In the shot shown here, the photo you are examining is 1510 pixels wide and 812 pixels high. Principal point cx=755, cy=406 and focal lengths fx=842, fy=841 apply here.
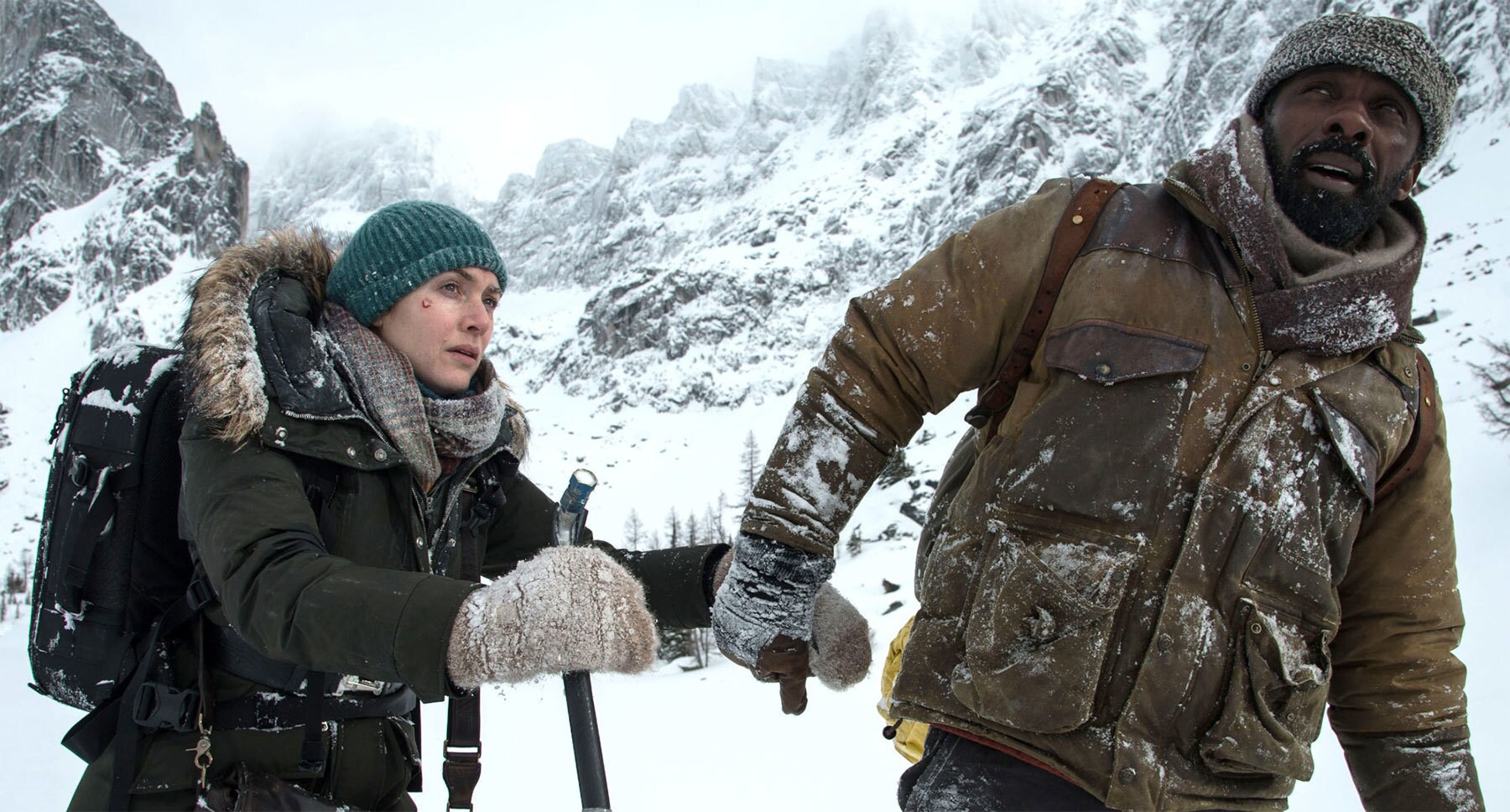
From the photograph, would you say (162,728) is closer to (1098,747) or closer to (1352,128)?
(1098,747)

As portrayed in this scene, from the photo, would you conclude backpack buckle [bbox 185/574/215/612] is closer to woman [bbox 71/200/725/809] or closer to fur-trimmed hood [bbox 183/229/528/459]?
woman [bbox 71/200/725/809]

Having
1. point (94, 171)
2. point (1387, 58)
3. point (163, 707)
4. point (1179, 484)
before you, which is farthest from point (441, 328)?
point (94, 171)

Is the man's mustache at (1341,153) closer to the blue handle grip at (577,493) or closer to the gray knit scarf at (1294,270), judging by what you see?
the gray knit scarf at (1294,270)

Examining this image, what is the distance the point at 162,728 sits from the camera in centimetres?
221

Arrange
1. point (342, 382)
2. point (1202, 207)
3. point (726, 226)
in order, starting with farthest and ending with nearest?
1. point (726, 226)
2. point (342, 382)
3. point (1202, 207)

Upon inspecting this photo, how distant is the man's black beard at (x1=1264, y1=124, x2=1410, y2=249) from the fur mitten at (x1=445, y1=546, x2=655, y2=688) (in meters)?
1.84

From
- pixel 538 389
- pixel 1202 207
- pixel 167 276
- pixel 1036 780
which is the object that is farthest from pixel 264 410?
pixel 167 276

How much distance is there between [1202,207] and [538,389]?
425 ft

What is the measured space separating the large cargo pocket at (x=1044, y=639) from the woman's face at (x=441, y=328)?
6.05 ft

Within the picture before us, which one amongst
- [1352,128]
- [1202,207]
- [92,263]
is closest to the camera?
[1202,207]

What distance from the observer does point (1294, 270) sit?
1.97m

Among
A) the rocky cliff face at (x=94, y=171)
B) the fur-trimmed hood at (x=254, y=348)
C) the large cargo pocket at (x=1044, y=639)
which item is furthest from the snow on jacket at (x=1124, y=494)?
the rocky cliff face at (x=94, y=171)

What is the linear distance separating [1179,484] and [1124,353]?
303 millimetres

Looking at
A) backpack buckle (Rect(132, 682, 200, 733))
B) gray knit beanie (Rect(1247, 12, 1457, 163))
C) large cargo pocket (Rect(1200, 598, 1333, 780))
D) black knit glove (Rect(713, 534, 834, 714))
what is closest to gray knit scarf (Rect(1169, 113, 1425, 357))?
gray knit beanie (Rect(1247, 12, 1457, 163))
